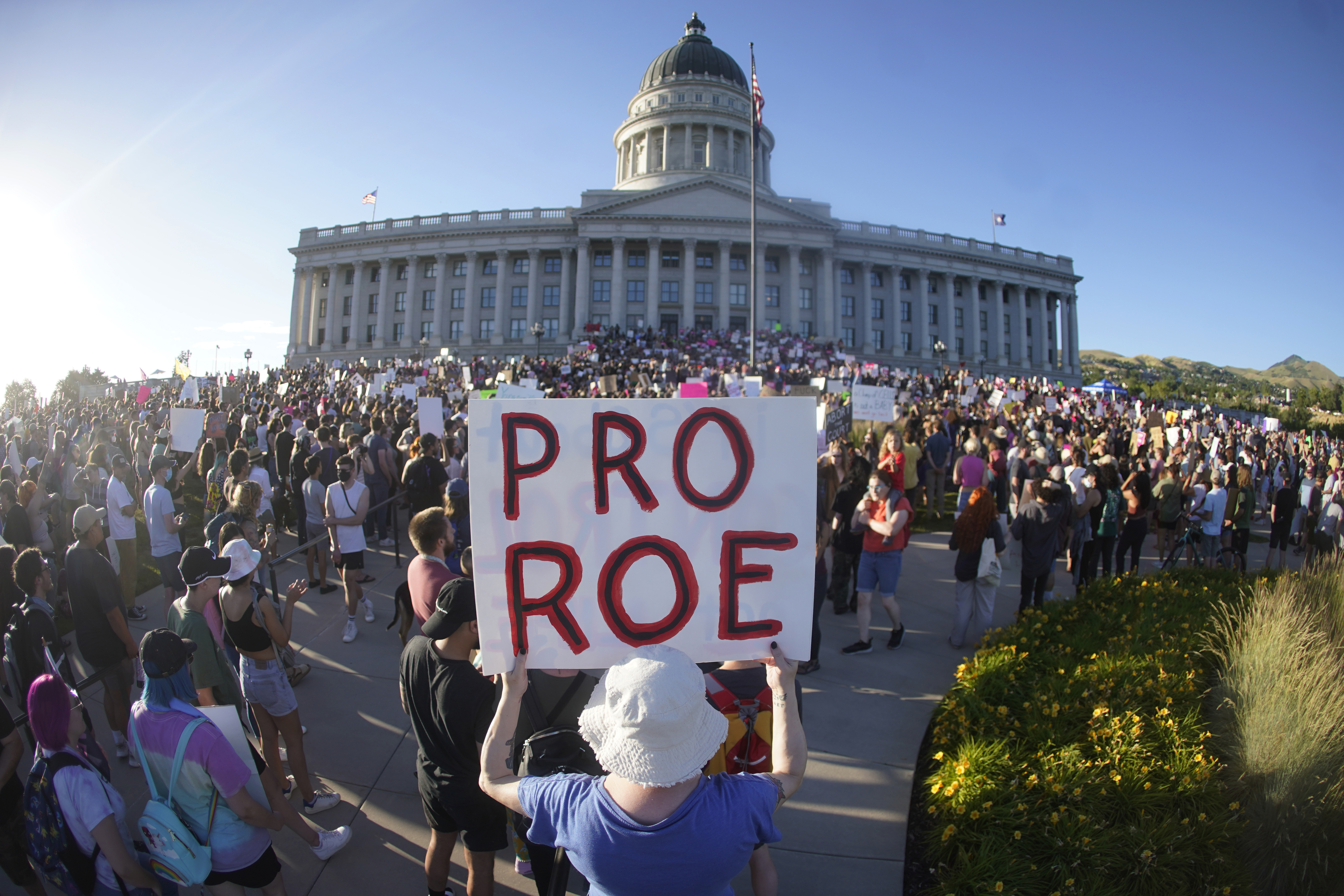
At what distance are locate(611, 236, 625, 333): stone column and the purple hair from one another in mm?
57471

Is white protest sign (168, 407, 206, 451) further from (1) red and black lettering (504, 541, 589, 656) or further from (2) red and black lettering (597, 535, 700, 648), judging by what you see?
(2) red and black lettering (597, 535, 700, 648)

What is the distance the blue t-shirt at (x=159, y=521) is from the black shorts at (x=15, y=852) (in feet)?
13.5

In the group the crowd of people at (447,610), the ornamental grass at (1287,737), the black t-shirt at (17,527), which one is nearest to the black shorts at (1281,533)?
the crowd of people at (447,610)

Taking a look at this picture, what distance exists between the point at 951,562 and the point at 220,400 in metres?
24.4

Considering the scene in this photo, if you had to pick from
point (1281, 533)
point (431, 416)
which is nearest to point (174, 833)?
point (431, 416)

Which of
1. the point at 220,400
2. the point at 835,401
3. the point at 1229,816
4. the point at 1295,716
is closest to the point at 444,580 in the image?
the point at 1229,816

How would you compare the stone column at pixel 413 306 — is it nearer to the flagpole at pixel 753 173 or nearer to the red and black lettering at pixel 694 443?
the flagpole at pixel 753 173

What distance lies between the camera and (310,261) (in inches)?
2763

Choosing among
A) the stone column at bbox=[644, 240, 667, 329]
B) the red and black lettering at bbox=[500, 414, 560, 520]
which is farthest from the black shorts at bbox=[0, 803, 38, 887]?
the stone column at bbox=[644, 240, 667, 329]

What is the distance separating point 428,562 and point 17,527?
21.1 feet

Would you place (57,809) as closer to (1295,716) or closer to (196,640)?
(196,640)

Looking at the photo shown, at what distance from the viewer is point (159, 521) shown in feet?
22.8

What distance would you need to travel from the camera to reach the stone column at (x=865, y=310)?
64.4 metres

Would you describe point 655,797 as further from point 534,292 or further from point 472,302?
point 472,302
